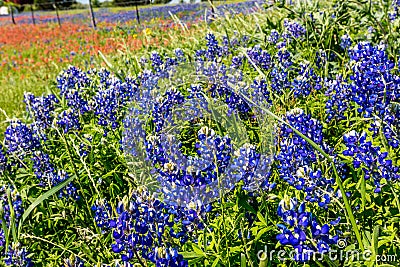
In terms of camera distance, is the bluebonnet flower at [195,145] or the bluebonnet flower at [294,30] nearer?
the bluebonnet flower at [195,145]

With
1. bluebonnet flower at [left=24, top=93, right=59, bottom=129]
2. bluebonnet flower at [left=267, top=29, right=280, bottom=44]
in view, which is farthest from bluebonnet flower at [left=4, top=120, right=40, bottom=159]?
bluebonnet flower at [left=267, top=29, right=280, bottom=44]

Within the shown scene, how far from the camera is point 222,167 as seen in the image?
A: 207 cm

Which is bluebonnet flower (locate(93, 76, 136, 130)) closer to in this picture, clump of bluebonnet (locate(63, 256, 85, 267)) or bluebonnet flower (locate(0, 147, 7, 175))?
bluebonnet flower (locate(0, 147, 7, 175))

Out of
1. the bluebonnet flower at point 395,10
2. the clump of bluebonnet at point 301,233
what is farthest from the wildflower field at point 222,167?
the bluebonnet flower at point 395,10

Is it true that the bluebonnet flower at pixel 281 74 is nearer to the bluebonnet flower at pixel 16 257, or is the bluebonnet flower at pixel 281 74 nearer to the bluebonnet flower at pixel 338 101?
the bluebonnet flower at pixel 338 101

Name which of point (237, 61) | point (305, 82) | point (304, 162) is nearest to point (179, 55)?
point (237, 61)

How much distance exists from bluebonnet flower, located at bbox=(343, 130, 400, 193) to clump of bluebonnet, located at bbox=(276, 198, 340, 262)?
20.7 inches

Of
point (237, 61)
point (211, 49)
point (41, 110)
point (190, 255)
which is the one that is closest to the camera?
point (190, 255)

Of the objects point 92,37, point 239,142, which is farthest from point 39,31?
point 239,142

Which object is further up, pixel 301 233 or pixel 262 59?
pixel 262 59

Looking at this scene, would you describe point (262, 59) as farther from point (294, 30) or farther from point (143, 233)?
point (143, 233)

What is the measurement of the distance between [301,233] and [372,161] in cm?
63

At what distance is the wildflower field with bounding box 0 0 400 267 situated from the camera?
175 cm

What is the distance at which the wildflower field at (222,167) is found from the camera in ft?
5.74
